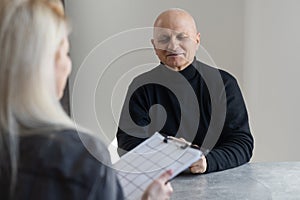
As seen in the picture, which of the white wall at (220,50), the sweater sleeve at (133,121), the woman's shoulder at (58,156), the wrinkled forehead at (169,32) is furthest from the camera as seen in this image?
the white wall at (220,50)

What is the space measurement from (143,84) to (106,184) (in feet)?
3.34

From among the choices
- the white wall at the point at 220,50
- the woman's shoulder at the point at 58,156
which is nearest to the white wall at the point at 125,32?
the white wall at the point at 220,50

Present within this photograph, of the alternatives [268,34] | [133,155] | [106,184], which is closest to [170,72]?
[133,155]

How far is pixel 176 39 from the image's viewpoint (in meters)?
1.68

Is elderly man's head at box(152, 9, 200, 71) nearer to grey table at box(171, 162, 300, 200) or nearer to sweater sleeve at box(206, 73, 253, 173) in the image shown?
sweater sleeve at box(206, 73, 253, 173)

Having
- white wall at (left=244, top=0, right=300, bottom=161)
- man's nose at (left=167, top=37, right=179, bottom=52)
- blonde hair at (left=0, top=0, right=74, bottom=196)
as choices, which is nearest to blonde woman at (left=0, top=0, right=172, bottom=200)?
blonde hair at (left=0, top=0, right=74, bottom=196)

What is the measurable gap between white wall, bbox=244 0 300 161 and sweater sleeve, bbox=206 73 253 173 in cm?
62

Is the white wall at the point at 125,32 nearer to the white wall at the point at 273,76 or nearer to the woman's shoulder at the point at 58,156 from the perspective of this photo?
the white wall at the point at 273,76

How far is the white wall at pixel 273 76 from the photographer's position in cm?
217

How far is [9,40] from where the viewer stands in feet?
2.27

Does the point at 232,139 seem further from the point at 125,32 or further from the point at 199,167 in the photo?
the point at 125,32

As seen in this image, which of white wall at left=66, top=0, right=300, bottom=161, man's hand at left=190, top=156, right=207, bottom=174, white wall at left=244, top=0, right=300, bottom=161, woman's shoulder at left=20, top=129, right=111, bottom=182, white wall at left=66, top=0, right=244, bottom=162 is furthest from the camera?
white wall at left=66, top=0, right=244, bottom=162

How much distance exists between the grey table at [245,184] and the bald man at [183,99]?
0.44ft

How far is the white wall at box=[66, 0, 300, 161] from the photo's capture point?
7.53 feet
